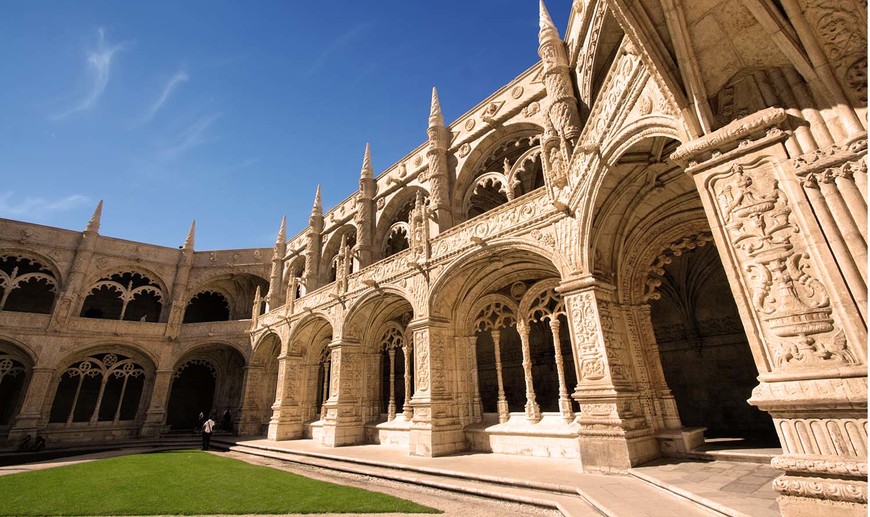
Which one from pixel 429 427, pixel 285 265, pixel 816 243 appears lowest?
pixel 429 427

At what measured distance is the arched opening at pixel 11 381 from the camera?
18703mm

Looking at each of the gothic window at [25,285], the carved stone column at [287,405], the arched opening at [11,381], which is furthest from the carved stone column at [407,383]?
the gothic window at [25,285]

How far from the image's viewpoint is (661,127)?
5.41 m

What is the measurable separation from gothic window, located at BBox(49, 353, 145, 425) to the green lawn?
1286 centimetres

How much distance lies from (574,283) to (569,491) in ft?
12.2

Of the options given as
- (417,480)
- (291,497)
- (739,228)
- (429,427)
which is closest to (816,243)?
(739,228)

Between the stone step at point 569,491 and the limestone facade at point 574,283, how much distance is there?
1068 mm

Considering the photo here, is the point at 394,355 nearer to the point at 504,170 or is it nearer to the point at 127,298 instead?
the point at 504,170

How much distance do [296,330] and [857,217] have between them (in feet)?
57.7

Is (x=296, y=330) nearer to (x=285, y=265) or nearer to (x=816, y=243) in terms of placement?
(x=285, y=265)

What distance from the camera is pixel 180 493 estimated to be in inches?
280

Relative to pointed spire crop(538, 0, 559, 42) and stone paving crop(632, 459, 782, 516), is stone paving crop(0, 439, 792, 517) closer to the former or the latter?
stone paving crop(632, 459, 782, 516)

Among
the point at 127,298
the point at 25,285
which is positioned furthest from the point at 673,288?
the point at 25,285

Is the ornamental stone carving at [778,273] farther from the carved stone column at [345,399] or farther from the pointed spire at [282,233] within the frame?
the pointed spire at [282,233]
